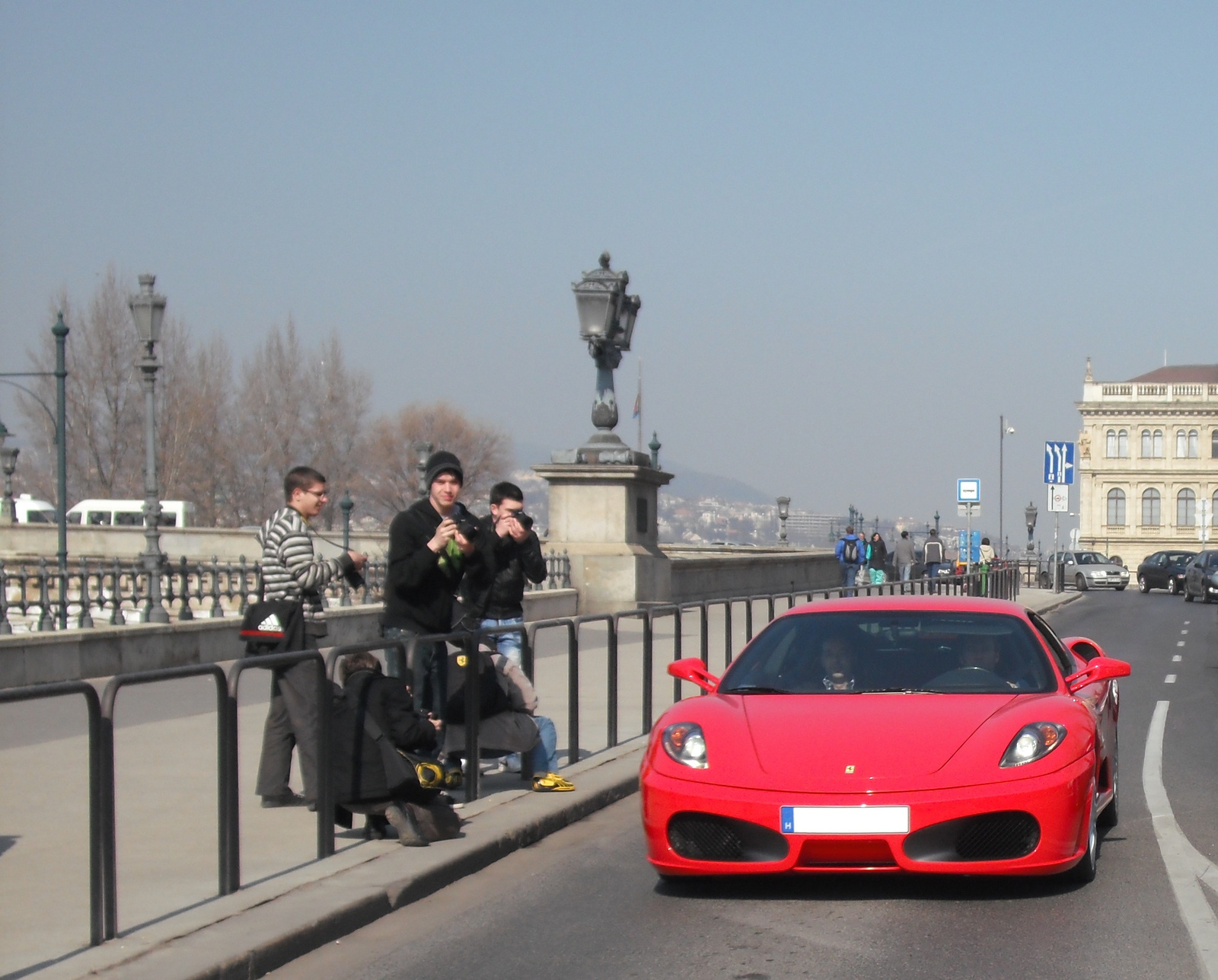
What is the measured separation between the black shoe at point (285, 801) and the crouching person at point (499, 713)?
1625mm

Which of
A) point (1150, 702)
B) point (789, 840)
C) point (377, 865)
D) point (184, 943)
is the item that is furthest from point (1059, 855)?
point (1150, 702)

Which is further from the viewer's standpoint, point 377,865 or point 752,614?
point 752,614

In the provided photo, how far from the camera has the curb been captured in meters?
5.52

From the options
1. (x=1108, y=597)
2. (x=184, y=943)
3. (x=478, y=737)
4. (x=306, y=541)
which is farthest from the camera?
(x=1108, y=597)

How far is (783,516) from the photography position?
164ft

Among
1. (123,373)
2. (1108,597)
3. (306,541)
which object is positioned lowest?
(1108,597)

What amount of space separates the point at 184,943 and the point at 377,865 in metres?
1.60

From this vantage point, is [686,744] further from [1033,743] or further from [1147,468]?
[1147,468]

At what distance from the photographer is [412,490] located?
100 m

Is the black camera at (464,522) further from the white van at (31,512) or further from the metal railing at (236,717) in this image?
the white van at (31,512)

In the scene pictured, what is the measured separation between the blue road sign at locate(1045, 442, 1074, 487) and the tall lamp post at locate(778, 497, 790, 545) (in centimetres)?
768

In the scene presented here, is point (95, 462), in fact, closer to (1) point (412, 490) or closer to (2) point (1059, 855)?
(1) point (412, 490)

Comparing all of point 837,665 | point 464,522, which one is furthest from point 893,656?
point 464,522

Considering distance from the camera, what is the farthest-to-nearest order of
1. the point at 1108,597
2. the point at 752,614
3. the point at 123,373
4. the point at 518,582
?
the point at 123,373 → the point at 1108,597 → the point at 752,614 → the point at 518,582
